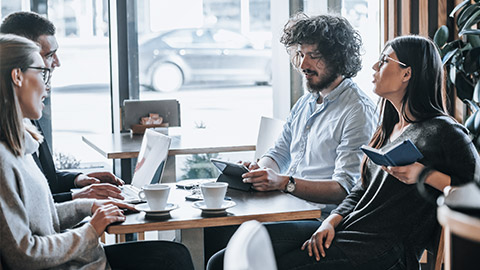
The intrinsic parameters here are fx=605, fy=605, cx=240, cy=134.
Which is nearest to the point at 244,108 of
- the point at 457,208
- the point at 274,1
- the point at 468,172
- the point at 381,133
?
the point at 274,1

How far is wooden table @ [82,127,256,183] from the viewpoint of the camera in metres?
3.40

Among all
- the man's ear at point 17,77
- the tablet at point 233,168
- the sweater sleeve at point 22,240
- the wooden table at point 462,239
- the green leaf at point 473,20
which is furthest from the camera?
the green leaf at point 473,20

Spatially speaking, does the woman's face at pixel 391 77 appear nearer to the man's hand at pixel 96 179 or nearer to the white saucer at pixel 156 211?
the white saucer at pixel 156 211

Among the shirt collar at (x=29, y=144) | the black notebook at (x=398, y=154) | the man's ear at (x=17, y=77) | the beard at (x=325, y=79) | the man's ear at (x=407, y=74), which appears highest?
the man's ear at (x=17, y=77)

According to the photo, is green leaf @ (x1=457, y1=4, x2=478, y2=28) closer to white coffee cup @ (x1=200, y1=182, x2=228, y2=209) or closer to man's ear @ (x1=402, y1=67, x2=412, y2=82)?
man's ear @ (x1=402, y1=67, x2=412, y2=82)

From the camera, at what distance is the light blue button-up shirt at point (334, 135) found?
2.37 metres

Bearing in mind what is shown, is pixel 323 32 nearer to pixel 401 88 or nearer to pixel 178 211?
pixel 401 88

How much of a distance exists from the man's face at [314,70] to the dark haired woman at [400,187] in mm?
498

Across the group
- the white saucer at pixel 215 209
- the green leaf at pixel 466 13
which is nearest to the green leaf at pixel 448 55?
the green leaf at pixel 466 13

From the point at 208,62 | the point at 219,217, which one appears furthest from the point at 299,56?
the point at 208,62

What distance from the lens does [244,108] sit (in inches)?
203

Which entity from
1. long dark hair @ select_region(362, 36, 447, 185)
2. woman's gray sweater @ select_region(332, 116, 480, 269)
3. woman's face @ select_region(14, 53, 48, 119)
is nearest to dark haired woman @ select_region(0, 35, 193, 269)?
woman's face @ select_region(14, 53, 48, 119)

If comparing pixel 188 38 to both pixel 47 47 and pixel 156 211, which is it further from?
pixel 156 211

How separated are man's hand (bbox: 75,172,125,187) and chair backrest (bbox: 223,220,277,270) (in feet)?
5.31
